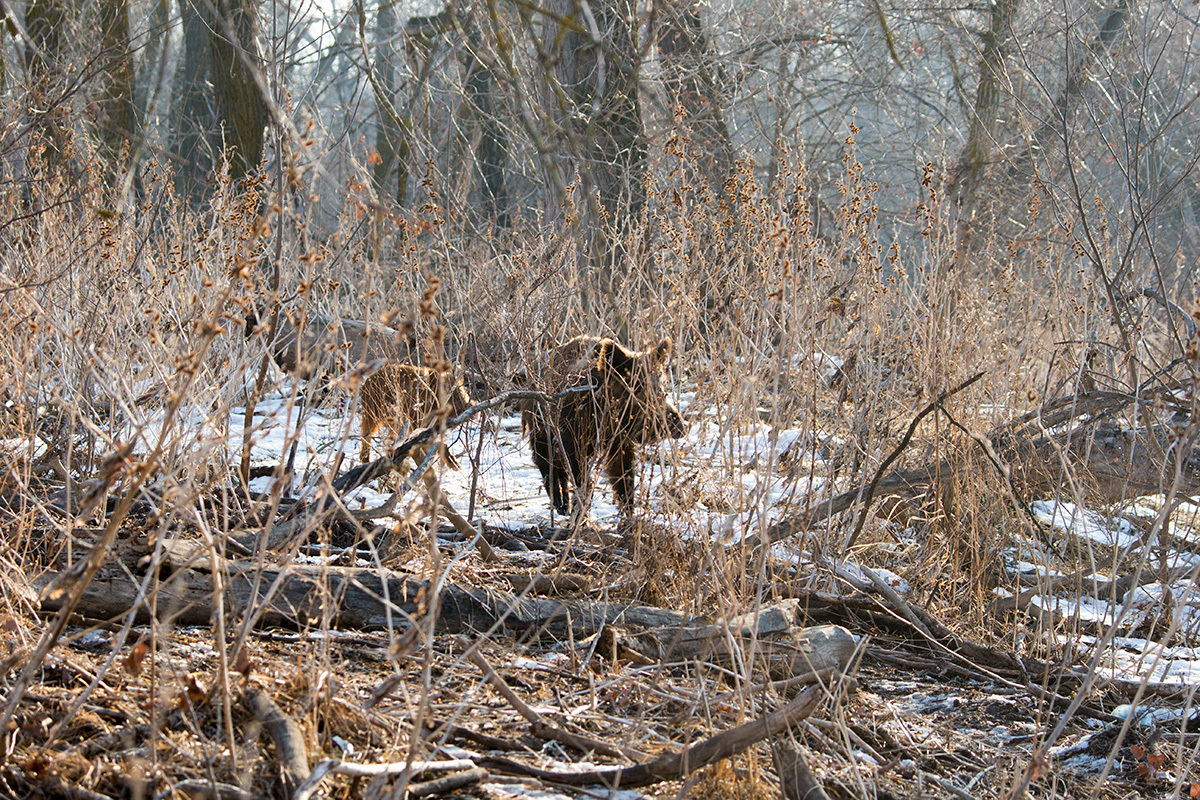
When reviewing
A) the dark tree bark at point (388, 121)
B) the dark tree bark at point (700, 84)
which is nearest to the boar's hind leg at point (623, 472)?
the dark tree bark at point (388, 121)

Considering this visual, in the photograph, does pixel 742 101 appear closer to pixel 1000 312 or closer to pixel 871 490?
pixel 1000 312

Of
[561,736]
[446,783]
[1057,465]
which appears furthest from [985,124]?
[446,783]

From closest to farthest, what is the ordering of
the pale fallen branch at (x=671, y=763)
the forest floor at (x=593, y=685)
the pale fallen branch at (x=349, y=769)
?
the pale fallen branch at (x=349, y=769)
the forest floor at (x=593, y=685)
the pale fallen branch at (x=671, y=763)

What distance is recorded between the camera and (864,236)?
3.47 meters

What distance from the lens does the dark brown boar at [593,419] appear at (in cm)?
361

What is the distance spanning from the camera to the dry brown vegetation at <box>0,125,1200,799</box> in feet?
5.87

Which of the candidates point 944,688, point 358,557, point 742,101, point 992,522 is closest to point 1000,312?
point 992,522

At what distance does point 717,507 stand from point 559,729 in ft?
3.27

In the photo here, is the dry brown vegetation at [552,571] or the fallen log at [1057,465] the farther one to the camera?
the fallen log at [1057,465]

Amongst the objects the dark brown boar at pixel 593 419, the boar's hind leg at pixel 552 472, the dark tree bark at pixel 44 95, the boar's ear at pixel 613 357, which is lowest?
the boar's hind leg at pixel 552 472

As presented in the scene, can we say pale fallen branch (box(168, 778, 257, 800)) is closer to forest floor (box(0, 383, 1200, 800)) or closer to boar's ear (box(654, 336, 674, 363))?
forest floor (box(0, 383, 1200, 800))

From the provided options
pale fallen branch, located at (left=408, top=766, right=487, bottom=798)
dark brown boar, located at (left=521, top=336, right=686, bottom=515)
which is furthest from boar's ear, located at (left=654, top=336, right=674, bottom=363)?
pale fallen branch, located at (left=408, top=766, right=487, bottom=798)

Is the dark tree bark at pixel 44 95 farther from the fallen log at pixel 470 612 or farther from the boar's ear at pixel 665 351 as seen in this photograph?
the boar's ear at pixel 665 351

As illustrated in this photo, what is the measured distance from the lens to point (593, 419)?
4027 millimetres
